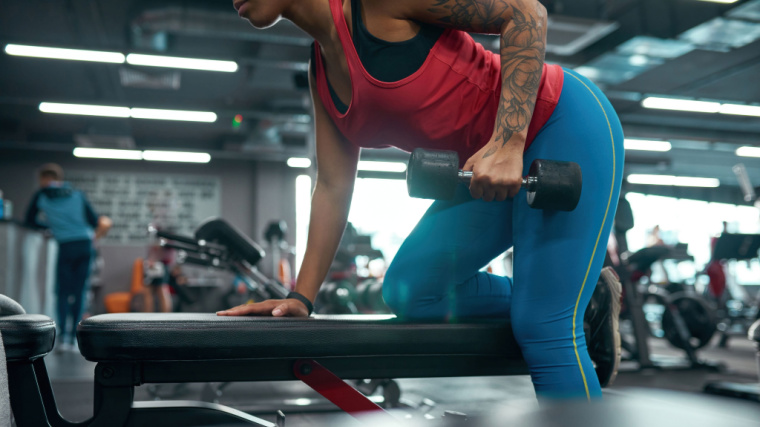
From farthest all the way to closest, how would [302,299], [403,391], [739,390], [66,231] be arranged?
[66,231]
[403,391]
[739,390]
[302,299]

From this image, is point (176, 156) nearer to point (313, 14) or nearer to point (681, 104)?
point (681, 104)

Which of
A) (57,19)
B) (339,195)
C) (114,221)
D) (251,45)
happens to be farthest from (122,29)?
Result: (339,195)

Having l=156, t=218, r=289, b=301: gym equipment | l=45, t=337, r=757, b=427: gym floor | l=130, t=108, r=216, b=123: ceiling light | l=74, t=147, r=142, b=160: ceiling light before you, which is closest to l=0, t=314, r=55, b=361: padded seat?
l=45, t=337, r=757, b=427: gym floor

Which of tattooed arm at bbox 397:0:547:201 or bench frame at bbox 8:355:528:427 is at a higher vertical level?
tattooed arm at bbox 397:0:547:201

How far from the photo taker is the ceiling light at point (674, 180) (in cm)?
1154

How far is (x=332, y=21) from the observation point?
103 centimetres

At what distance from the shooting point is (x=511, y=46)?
99 cm

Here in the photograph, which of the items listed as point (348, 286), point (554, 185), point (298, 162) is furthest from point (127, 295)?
point (554, 185)

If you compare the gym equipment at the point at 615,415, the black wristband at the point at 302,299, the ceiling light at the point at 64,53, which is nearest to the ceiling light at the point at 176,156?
the ceiling light at the point at 64,53

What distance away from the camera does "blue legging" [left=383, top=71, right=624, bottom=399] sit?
1.00m

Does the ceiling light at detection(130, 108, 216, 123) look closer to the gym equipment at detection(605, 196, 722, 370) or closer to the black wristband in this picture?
the gym equipment at detection(605, 196, 722, 370)

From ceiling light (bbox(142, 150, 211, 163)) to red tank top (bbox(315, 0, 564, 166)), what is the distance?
8839 mm

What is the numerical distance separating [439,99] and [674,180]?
1249cm

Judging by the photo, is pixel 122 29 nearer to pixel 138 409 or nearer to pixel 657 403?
pixel 138 409
